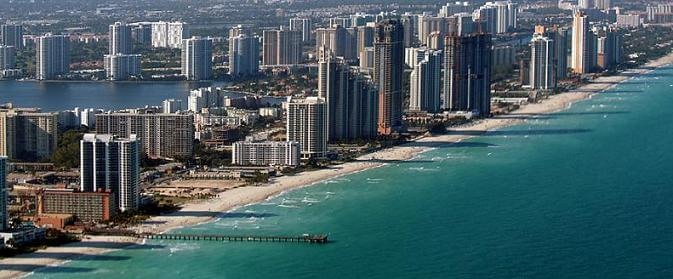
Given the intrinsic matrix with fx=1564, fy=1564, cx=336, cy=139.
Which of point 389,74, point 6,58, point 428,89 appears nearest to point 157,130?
point 389,74

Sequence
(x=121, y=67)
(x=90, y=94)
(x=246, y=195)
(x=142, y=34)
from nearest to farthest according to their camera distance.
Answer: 1. (x=246, y=195)
2. (x=90, y=94)
3. (x=121, y=67)
4. (x=142, y=34)

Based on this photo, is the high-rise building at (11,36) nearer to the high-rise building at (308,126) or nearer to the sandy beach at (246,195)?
the sandy beach at (246,195)

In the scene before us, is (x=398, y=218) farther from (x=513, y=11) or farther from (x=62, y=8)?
(x=62, y=8)

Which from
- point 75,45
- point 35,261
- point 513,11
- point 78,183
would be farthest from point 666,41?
point 35,261

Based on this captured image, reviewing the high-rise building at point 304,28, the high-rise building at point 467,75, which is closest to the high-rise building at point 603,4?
the high-rise building at point 304,28

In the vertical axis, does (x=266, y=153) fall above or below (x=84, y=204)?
above

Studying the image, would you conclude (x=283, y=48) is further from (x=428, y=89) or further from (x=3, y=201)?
(x=3, y=201)

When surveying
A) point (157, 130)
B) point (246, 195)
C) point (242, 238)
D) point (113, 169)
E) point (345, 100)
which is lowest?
point (242, 238)
